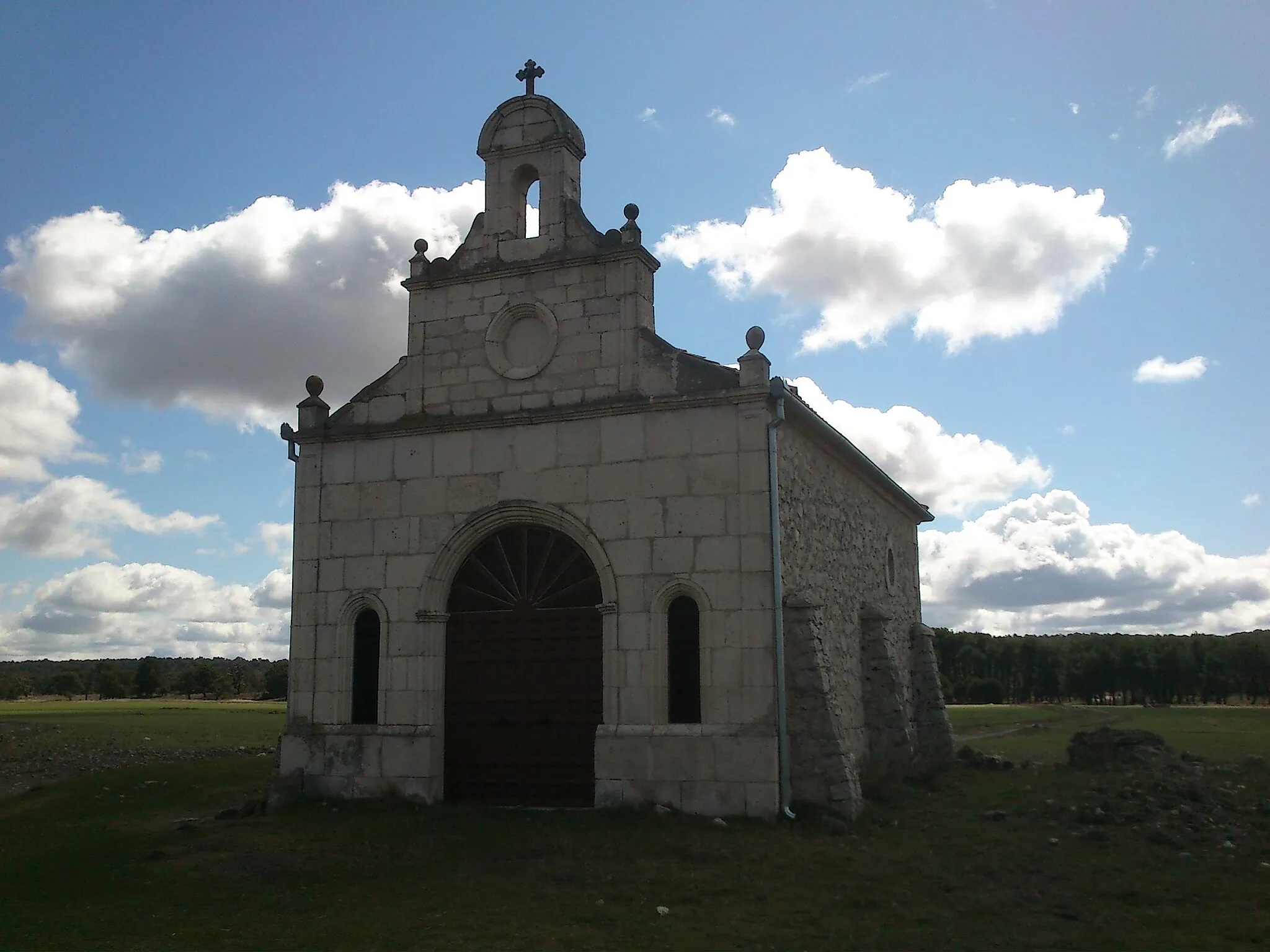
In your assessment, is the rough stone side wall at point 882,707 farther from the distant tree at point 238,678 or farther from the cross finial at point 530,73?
the distant tree at point 238,678

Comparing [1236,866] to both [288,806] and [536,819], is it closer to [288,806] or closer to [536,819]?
[536,819]

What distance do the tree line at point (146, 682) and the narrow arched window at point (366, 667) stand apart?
243 ft

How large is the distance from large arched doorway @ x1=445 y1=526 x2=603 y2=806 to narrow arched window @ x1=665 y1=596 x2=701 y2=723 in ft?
3.17

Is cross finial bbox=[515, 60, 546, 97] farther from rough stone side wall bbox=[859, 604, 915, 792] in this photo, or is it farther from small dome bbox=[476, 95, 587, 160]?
rough stone side wall bbox=[859, 604, 915, 792]

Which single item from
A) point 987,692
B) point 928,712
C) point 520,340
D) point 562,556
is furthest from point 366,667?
point 987,692

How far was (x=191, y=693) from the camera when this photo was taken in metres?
95.8

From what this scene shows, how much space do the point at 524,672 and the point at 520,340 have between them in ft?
15.4

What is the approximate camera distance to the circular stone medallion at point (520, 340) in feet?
49.8

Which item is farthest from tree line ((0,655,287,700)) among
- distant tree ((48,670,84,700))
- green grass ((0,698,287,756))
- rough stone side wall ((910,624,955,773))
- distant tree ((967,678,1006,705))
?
rough stone side wall ((910,624,955,773))

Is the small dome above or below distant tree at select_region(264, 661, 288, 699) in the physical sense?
above

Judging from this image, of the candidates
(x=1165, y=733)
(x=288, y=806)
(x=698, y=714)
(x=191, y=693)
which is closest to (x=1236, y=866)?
(x=698, y=714)

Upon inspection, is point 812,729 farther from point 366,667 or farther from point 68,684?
point 68,684

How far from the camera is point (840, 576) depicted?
17000 mm

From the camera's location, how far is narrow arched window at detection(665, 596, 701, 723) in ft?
44.4
